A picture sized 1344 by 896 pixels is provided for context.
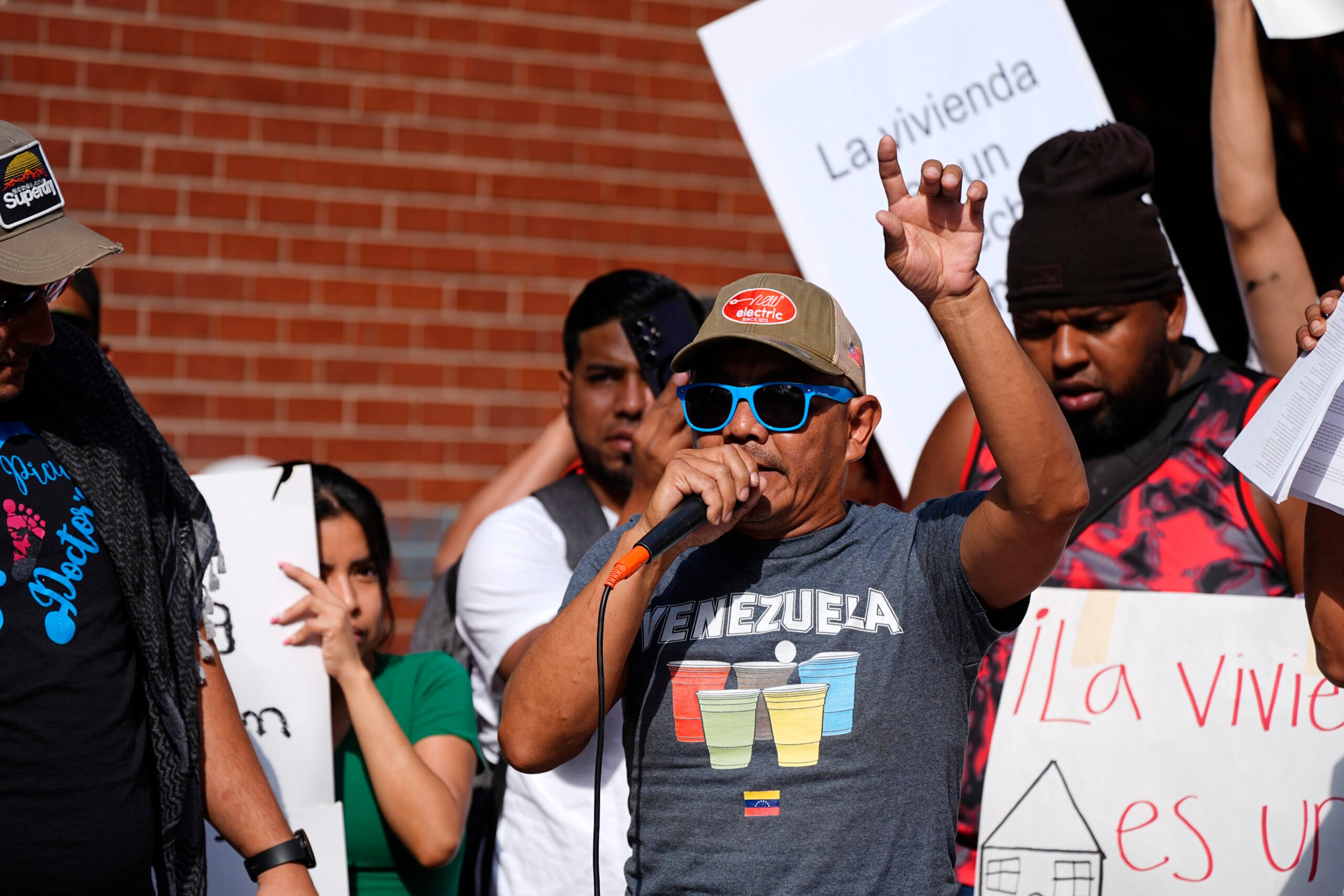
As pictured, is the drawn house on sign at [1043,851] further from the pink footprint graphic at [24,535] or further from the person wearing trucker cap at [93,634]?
the pink footprint graphic at [24,535]

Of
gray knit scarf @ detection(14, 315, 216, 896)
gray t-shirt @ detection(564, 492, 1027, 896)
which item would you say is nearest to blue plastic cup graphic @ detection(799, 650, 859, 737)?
gray t-shirt @ detection(564, 492, 1027, 896)

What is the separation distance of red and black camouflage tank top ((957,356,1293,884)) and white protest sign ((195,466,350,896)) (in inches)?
50.5

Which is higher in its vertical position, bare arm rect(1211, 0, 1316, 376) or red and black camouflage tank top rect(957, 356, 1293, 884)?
bare arm rect(1211, 0, 1316, 376)

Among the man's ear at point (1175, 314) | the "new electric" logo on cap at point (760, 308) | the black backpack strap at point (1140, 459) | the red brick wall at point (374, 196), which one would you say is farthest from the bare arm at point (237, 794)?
the red brick wall at point (374, 196)

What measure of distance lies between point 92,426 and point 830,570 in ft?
4.24

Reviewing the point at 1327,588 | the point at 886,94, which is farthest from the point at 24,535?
the point at 886,94

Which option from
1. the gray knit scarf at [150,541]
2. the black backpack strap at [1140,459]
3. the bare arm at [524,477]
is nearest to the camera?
the gray knit scarf at [150,541]

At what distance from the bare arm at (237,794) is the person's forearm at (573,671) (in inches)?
22.8

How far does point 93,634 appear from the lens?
2.22m

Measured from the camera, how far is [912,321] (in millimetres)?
3508

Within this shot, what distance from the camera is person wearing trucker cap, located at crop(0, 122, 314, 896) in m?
2.13

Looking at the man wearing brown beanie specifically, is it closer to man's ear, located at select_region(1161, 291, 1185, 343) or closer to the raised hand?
man's ear, located at select_region(1161, 291, 1185, 343)

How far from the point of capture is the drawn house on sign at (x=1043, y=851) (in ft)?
8.57

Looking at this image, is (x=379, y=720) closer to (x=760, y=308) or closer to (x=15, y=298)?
(x=15, y=298)
